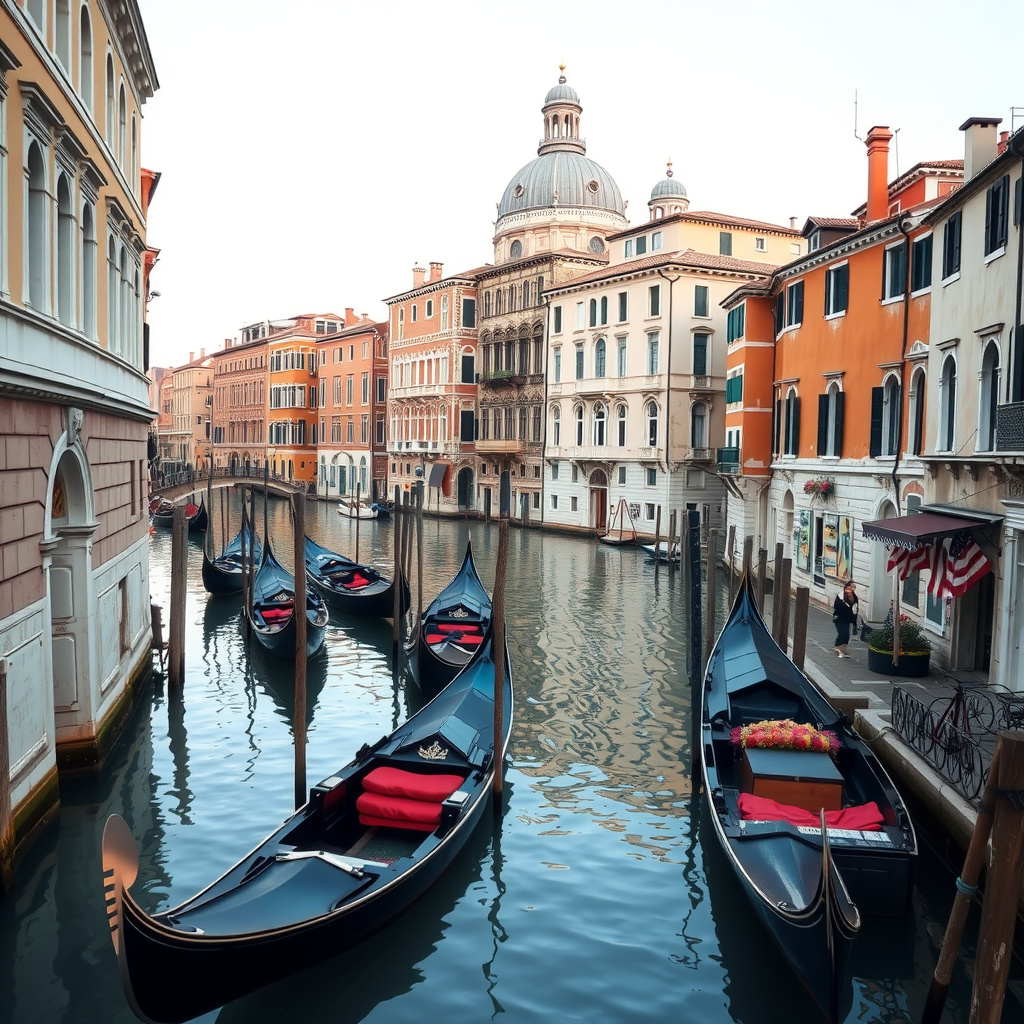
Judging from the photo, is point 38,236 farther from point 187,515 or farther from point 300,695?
point 187,515

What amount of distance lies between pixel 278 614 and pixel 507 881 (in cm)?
885

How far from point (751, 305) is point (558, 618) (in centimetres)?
788

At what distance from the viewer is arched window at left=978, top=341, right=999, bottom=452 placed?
9.30 m

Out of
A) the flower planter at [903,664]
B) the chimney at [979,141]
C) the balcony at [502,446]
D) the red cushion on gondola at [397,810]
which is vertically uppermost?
the chimney at [979,141]

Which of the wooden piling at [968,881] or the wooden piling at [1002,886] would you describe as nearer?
the wooden piling at [1002,886]

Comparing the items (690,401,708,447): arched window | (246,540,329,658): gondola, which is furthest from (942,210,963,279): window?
(690,401,708,447): arched window

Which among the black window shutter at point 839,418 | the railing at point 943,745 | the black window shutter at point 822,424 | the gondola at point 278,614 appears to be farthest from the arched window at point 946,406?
the gondola at point 278,614

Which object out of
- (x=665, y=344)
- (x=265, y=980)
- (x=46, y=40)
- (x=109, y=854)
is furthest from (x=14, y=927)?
(x=665, y=344)

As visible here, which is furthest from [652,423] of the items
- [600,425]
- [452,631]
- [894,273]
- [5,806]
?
[5,806]

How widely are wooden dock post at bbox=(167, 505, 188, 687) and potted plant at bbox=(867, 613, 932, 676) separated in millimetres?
8083

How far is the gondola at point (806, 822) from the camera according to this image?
5051mm

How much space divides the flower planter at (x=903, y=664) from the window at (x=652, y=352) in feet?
62.2

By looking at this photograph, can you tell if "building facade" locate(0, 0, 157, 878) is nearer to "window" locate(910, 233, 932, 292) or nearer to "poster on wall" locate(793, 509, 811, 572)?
"window" locate(910, 233, 932, 292)

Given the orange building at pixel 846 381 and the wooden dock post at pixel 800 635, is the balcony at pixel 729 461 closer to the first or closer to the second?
the orange building at pixel 846 381
